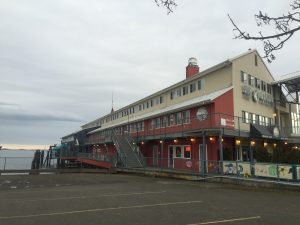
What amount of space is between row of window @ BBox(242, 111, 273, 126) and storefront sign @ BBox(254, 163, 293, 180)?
32.4ft

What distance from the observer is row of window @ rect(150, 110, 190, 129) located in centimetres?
3058

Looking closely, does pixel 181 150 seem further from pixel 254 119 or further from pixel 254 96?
pixel 254 96

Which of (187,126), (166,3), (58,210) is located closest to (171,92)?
(187,126)

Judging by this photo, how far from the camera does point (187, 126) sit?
29547 millimetres

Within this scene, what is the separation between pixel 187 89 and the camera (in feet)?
117

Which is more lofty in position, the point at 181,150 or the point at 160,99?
the point at 160,99

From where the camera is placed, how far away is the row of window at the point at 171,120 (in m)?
30.6

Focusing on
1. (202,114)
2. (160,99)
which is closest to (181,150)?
(202,114)

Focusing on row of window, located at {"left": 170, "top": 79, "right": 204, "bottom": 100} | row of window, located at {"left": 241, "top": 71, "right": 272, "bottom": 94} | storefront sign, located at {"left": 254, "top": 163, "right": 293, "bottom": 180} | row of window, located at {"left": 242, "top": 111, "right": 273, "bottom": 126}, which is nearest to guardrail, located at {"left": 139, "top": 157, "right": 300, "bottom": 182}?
storefront sign, located at {"left": 254, "top": 163, "right": 293, "bottom": 180}

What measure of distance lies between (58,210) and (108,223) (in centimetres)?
311

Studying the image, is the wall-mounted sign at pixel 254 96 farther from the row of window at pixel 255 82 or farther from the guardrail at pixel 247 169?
the guardrail at pixel 247 169

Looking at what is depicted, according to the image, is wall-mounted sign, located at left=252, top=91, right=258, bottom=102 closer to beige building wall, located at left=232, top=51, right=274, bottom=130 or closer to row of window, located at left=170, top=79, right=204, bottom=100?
beige building wall, located at left=232, top=51, right=274, bottom=130

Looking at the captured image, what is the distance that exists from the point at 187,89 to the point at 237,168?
15.7 meters

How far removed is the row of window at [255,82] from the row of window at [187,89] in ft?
14.2
